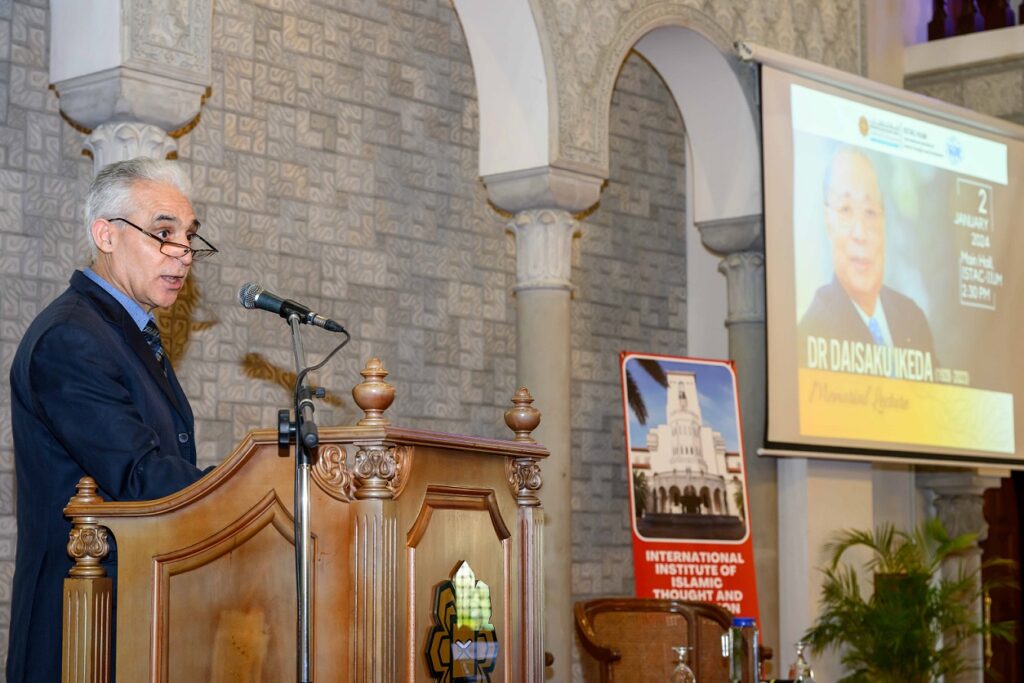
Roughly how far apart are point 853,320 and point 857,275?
256 millimetres

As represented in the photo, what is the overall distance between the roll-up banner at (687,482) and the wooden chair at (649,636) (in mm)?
298

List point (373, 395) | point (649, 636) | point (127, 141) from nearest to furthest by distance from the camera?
1. point (373, 395)
2. point (127, 141)
3. point (649, 636)

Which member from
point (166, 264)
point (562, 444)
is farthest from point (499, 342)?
point (166, 264)

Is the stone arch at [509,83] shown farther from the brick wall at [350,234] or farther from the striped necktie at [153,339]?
the striped necktie at [153,339]

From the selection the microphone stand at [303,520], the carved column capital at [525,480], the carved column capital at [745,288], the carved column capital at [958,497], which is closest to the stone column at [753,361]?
the carved column capital at [745,288]

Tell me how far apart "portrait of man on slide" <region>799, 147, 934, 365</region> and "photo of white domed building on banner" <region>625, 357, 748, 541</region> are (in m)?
0.68

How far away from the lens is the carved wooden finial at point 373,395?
2.39 metres

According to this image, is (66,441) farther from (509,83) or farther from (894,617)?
(894,617)

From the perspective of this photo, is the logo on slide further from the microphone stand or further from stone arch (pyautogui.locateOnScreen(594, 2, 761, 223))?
the microphone stand

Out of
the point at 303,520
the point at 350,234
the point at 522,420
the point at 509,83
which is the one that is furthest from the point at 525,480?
the point at 509,83

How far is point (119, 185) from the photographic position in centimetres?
290

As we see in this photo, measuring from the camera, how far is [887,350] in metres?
8.07

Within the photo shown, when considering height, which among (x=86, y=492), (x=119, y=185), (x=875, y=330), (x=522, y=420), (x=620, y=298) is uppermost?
(x=620, y=298)

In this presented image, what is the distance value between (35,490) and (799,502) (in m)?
5.88
